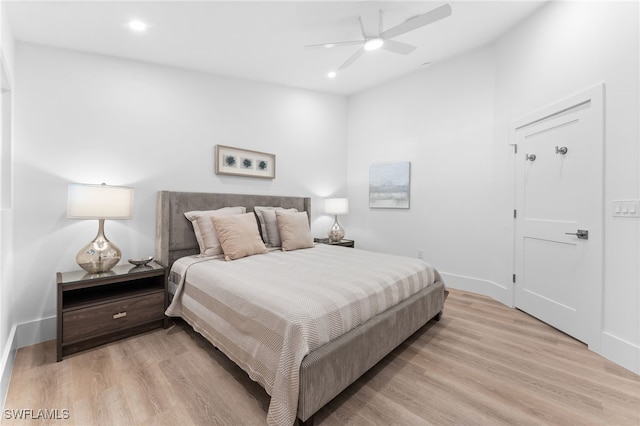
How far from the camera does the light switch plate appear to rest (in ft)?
6.27

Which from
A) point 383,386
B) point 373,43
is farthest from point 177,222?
point 373,43

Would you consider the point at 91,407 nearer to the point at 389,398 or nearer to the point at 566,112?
the point at 389,398

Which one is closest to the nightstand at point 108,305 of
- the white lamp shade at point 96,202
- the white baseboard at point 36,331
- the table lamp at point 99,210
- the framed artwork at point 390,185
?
the table lamp at point 99,210

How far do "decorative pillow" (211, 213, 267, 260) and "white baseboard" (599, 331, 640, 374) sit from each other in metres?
2.90

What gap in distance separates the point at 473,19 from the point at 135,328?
4.27m

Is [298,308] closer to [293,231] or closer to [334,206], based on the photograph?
[293,231]

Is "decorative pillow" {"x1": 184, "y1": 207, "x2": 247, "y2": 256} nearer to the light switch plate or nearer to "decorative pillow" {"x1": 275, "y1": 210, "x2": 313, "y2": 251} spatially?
"decorative pillow" {"x1": 275, "y1": 210, "x2": 313, "y2": 251}

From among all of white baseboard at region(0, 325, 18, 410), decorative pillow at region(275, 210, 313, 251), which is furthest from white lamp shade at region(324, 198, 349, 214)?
white baseboard at region(0, 325, 18, 410)

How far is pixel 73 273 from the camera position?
2.35 meters

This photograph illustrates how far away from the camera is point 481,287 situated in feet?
11.3

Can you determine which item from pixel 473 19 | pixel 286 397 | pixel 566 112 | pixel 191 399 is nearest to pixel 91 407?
pixel 191 399

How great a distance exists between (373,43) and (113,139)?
2726 mm

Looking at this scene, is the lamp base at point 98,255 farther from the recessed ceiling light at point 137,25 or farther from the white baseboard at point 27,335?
the recessed ceiling light at point 137,25

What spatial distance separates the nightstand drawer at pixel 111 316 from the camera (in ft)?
6.81
